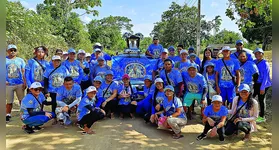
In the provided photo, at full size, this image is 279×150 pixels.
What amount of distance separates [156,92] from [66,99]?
6.46 feet

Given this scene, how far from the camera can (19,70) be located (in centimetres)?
572

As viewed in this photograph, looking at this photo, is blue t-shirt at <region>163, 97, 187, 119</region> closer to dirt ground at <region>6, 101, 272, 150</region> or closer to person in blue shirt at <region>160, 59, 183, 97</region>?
dirt ground at <region>6, 101, 272, 150</region>

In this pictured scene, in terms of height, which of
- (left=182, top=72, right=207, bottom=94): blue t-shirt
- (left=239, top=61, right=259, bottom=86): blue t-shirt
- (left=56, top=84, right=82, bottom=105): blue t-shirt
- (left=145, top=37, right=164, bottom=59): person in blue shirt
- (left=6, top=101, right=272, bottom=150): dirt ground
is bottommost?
(left=6, top=101, right=272, bottom=150): dirt ground

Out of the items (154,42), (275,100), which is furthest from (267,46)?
(275,100)

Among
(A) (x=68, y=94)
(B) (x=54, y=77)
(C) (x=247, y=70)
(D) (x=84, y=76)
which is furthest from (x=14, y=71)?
(C) (x=247, y=70)

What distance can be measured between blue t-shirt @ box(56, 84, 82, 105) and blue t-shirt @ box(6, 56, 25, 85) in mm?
1131

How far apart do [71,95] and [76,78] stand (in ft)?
2.66

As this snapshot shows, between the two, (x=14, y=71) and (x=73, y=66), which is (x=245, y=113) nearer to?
(x=73, y=66)

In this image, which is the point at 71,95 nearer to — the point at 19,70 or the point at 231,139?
the point at 19,70

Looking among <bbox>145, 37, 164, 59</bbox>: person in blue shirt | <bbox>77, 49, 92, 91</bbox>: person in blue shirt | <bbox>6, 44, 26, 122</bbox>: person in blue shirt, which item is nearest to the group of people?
<bbox>6, 44, 26, 122</bbox>: person in blue shirt

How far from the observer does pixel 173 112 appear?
5.08m

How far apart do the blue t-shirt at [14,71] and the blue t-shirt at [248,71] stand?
5062 millimetres

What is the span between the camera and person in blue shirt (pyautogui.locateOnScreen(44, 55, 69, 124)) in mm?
5574

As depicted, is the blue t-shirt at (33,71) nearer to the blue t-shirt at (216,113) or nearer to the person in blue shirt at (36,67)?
the person in blue shirt at (36,67)
